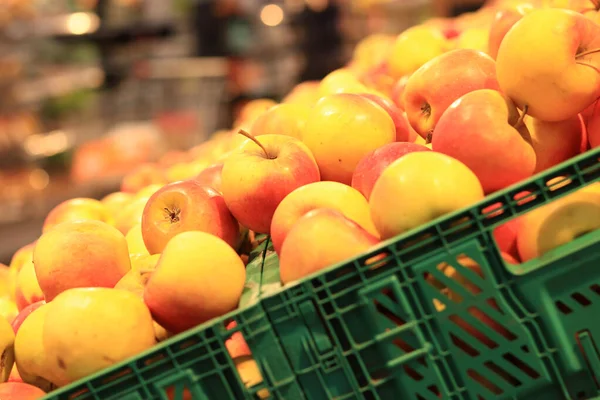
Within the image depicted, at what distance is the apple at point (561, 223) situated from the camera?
3.31ft

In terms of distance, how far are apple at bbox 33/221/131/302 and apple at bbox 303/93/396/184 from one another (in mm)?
453

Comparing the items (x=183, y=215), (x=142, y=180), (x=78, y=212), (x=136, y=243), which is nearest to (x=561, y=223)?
(x=183, y=215)

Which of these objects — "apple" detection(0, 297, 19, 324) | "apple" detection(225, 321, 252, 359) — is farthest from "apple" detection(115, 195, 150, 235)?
"apple" detection(225, 321, 252, 359)

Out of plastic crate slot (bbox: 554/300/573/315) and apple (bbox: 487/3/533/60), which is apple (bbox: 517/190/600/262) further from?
apple (bbox: 487/3/533/60)

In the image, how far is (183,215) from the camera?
1.38m

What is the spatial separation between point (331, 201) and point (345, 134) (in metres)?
0.27

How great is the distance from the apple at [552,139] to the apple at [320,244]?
0.35 m

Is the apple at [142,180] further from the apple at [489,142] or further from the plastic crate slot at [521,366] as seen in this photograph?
the plastic crate slot at [521,366]

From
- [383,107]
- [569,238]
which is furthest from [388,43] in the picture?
[569,238]

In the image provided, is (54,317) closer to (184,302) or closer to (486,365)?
(184,302)

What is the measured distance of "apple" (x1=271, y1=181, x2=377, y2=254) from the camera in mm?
1182

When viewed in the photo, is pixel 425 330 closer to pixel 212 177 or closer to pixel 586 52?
pixel 586 52

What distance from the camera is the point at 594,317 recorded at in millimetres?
942

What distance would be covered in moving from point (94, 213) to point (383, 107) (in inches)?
33.1
